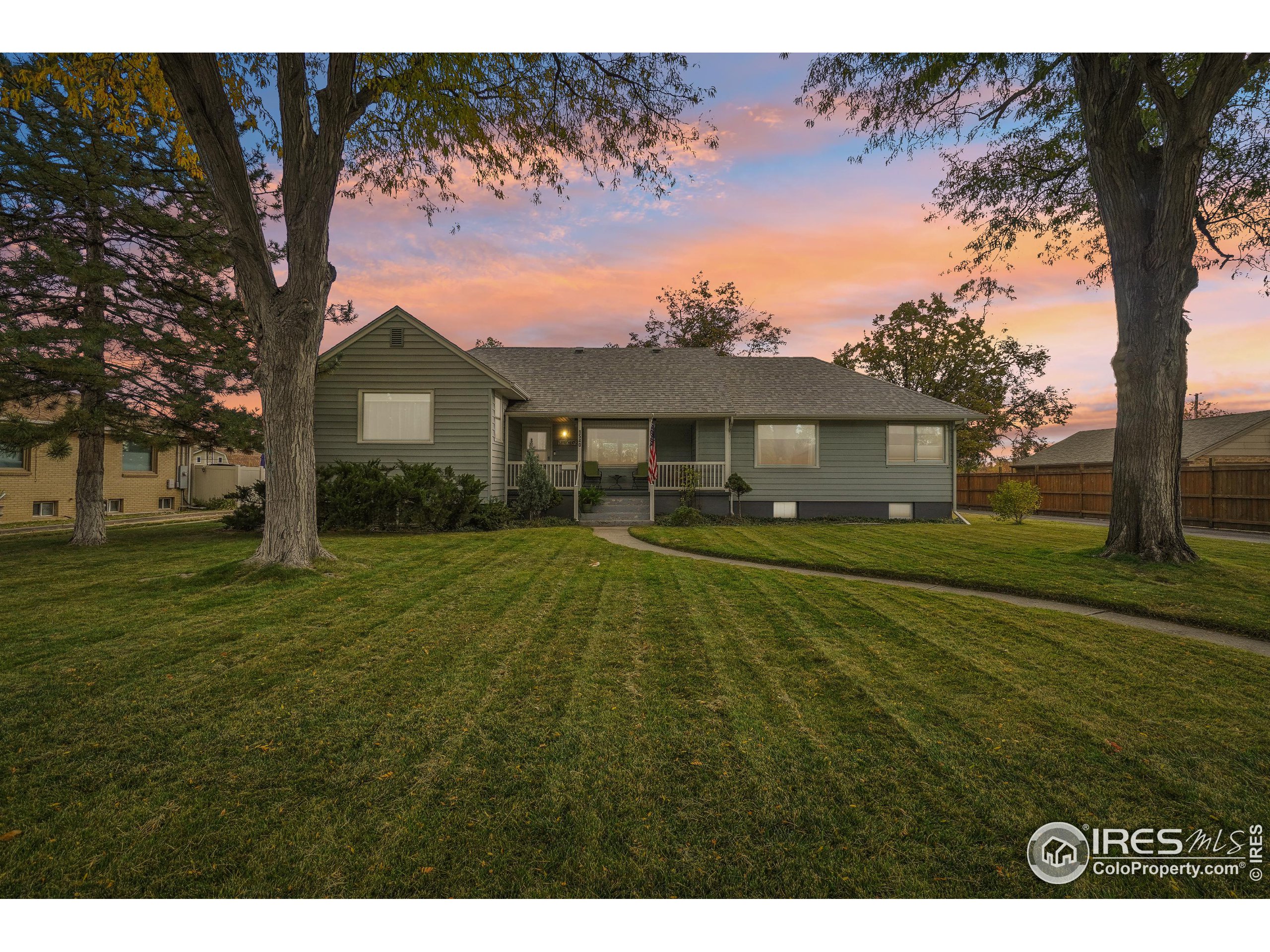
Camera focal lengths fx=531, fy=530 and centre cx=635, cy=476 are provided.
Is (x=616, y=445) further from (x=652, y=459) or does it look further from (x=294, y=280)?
(x=294, y=280)

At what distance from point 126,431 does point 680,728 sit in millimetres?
11407

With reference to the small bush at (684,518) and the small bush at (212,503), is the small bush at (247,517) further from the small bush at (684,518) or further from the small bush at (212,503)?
the small bush at (212,503)

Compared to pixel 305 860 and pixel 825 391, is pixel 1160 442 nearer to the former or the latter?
pixel 825 391

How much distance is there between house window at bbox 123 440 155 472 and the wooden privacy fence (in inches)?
1136

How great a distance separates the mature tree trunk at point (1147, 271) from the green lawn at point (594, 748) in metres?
4.51

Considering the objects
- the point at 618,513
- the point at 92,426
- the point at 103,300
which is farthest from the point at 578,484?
the point at 103,300

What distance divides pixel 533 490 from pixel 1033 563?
422 inches

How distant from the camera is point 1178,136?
301 inches

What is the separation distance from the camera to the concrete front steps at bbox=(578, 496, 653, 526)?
48.3ft

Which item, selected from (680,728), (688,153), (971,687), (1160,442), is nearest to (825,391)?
(1160,442)

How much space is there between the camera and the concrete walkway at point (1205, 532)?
1204 cm

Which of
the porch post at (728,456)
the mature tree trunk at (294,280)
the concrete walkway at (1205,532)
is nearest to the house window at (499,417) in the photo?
the porch post at (728,456)

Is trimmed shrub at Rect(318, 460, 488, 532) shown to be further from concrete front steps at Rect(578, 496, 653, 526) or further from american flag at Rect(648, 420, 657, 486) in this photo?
american flag at Rect(648, 420, 657, 486)

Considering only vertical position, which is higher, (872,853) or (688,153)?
(688,153)
